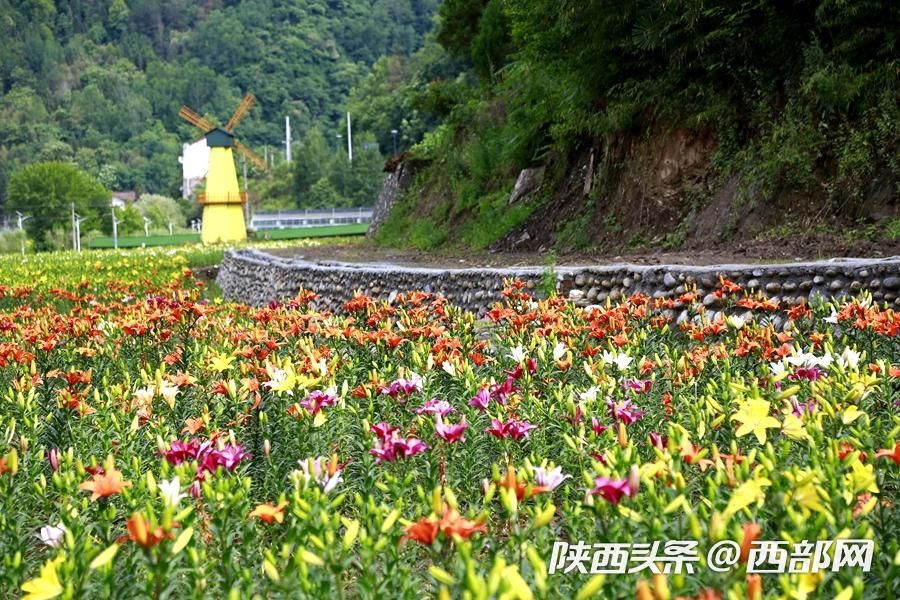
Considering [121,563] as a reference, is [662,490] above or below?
above

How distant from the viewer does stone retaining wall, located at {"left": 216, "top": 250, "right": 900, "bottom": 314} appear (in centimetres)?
653

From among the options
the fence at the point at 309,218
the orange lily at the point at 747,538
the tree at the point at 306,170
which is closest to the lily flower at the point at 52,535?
the orange lily at the point at 747,538

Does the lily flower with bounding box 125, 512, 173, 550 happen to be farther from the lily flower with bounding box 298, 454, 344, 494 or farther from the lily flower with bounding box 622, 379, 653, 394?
the lily flower with bounding box 622, 379, 653, 394

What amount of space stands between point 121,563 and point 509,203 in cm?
1455

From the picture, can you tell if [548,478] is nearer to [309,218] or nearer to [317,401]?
[317,401]

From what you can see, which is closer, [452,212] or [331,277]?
[331,277]

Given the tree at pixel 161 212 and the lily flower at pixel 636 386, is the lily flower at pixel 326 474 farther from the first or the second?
the tree at pixel 161 212

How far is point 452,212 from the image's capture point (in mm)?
19859

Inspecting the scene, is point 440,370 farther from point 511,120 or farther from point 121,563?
point 511,120

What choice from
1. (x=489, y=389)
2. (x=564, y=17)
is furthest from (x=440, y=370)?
(x=564, y=17)

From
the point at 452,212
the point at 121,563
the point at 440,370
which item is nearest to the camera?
the point at 121,563

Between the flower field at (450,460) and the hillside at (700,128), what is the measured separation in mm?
4042

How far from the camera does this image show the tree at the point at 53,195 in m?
71.5

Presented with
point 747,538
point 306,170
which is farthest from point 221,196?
point 747,538
